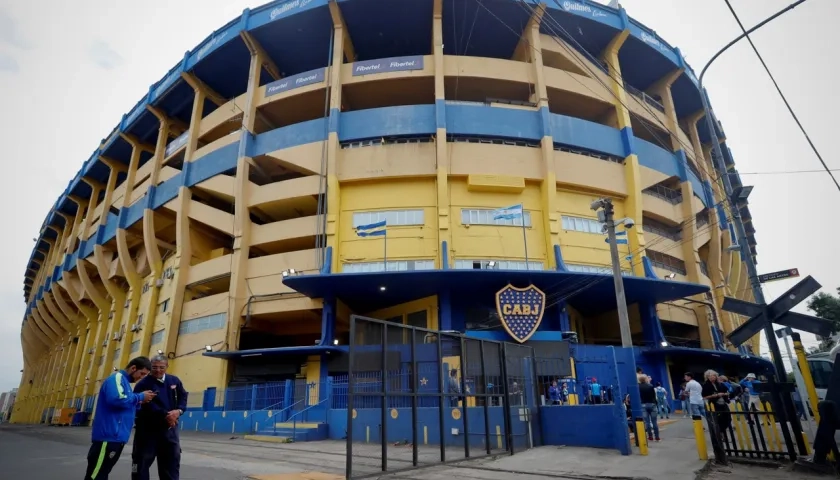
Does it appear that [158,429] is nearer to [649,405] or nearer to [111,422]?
[111,422]

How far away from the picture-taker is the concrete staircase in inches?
641

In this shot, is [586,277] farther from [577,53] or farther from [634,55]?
[634,55]

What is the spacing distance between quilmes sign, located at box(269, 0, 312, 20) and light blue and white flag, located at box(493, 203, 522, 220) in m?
16.4

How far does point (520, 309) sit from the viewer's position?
20.7m

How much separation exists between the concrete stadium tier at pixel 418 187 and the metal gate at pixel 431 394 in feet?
29.7

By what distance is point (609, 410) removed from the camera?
991 centimetres

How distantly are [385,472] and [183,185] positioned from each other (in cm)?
2738

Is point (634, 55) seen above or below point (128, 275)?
above

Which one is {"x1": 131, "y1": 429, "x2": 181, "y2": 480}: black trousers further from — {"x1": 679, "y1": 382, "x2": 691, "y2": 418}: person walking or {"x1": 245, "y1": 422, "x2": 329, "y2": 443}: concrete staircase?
{"x1": 679, "y1": 382, "x2": 691, "y2": 418}: person walking

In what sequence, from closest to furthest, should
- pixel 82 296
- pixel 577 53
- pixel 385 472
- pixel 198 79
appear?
pixel 385 472 < pixel 577 53 < pixel 198 79 < pixel 82 296

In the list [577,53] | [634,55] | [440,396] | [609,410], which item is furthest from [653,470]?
[634,55]

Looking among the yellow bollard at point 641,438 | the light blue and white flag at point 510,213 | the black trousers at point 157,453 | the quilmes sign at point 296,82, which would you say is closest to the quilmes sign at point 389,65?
the quilmes sign at point 296,82

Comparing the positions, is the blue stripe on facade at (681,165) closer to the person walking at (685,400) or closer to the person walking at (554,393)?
the person walking at (685,400)

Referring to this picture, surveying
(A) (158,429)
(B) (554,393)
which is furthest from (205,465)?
(B) (554,393)
